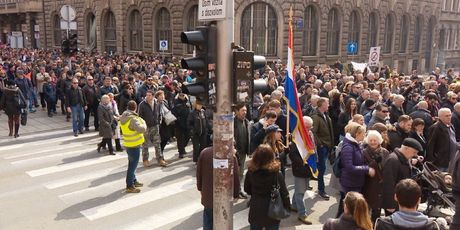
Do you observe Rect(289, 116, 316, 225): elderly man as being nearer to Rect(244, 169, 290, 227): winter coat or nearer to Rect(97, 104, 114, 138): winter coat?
Rect(244, 169, 290, 227): winter coat

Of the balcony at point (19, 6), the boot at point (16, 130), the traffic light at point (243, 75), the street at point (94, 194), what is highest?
the balcony at point (19, 6)

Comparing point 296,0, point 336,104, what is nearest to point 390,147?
point 336,104

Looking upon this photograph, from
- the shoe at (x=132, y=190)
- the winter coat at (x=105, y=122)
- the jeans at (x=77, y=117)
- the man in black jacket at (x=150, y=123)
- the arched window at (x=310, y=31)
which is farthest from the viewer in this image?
the arched window at (x=310, y=31)

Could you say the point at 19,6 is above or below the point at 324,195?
above

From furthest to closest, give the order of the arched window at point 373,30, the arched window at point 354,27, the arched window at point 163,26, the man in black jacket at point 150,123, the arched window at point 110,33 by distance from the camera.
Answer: the arched window at point 110,33 < the arched window at point 373,30 < the arched window at point 354,27 < the arched window at point 163,26 < the man in black jacket at point 150,123

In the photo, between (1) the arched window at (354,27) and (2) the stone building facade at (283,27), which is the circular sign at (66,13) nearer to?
(2) the stone building facade at (283,27)

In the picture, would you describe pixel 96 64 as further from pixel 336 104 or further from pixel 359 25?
pixel 359 25

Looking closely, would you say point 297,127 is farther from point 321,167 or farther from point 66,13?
point 66,13

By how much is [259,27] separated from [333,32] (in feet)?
22.0

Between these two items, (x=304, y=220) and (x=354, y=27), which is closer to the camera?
(x=304, y=220)

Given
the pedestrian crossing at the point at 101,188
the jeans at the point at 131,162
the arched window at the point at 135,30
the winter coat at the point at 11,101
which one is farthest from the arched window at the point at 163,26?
the jeans at the point at 131,162

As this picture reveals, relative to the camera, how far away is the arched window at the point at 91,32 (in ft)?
120

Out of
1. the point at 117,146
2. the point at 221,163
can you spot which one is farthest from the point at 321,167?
the point at 117,146

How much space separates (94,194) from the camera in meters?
8.36
